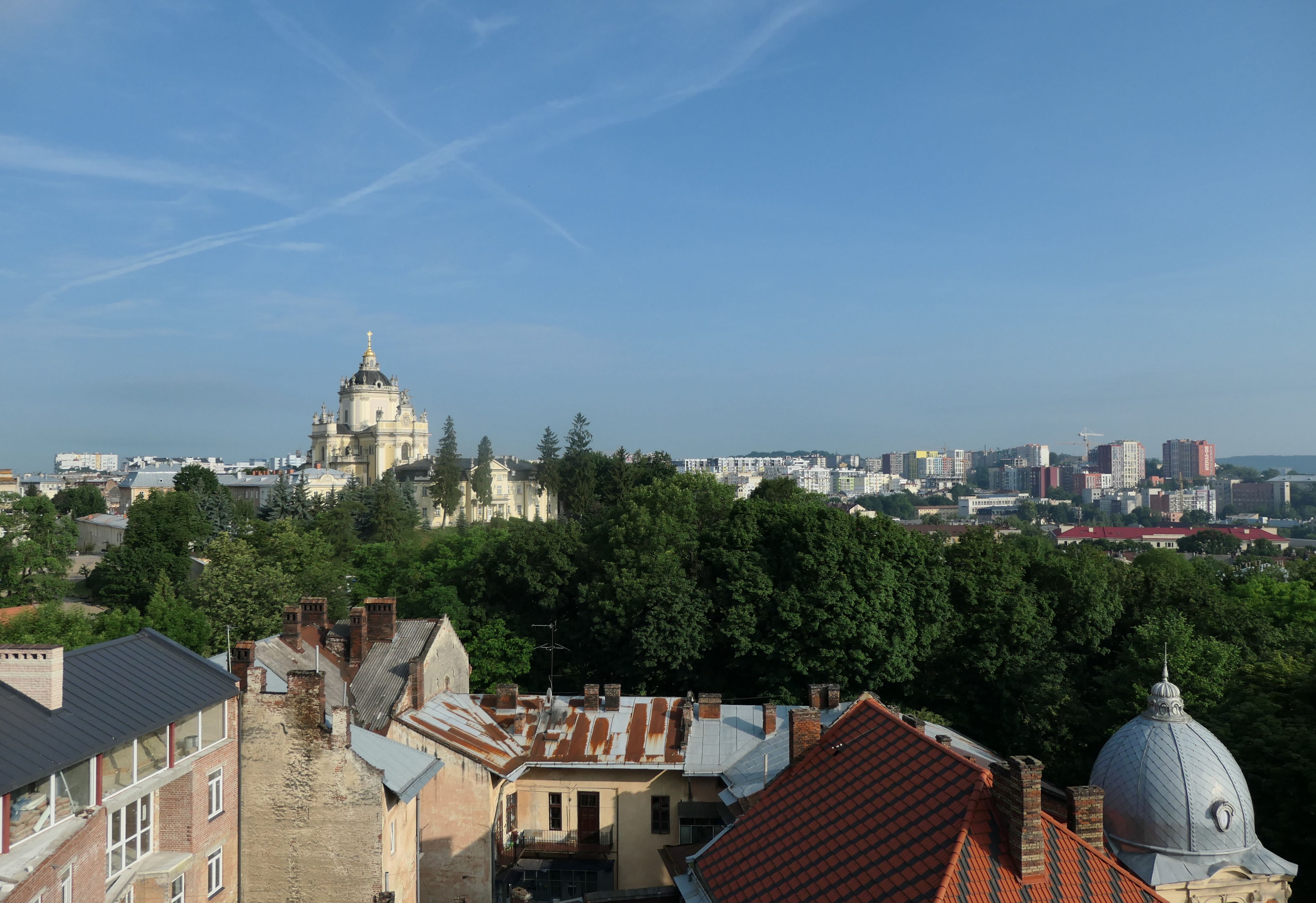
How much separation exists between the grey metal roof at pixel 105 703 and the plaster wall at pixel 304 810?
142 cm

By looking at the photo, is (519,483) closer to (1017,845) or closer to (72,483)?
(72,483)

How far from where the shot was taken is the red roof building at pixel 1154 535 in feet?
525

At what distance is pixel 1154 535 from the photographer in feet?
565

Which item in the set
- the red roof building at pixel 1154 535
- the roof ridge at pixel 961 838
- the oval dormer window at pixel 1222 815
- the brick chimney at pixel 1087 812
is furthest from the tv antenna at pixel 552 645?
the red roof building at pixel 1154 535

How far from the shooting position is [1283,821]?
2327cm

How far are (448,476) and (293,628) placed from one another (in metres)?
72.8

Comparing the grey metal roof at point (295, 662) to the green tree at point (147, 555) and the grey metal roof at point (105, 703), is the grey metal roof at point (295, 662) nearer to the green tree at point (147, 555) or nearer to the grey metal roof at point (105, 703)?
the grey metal roof at point (105, 703)

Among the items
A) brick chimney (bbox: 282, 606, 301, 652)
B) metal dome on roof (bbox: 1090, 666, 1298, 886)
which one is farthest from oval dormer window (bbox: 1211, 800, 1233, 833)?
brick chimney (bbox: 282, 606, 301, 652)

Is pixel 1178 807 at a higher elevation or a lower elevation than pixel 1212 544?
higher

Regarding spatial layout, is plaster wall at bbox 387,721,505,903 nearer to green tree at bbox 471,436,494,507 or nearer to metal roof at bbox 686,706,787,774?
metal roof at bbox 686,706,787,774

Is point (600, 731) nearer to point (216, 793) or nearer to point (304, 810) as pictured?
point (304, 810)

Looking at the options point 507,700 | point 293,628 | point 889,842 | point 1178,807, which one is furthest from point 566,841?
point 1178,807

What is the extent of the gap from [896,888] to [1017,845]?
1927 millimetres

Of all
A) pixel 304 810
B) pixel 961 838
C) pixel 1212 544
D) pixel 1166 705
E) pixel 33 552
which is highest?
pixel 1166 705
